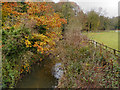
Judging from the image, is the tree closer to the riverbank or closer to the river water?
the riverbank

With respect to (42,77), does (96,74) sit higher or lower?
higher

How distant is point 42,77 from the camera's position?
5969mm

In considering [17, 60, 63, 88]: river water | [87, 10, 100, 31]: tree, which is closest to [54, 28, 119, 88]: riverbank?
[17, 60, 63, 88]: river water

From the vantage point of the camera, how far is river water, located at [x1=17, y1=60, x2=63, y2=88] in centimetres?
520

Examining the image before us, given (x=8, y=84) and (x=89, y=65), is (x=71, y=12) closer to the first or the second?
(x=89, y=65)

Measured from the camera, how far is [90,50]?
20.8 feet

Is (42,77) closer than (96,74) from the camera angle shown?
No

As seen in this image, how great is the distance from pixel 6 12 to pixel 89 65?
6.03m

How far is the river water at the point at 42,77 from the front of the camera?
5203 millimetres

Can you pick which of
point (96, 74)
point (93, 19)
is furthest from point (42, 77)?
point (93, 19)

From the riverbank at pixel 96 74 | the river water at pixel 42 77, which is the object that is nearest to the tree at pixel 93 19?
the riverbank at pixel 96 74

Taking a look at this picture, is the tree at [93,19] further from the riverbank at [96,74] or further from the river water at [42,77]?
the river water at [42,77]

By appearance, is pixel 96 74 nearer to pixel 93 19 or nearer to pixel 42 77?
pixel 42 77

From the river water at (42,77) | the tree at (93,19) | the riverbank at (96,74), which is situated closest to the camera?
the riverbank at (96,74)
